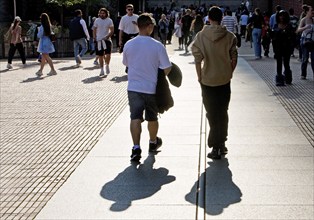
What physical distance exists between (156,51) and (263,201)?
241 centimetres

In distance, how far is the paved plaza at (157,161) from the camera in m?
6.07

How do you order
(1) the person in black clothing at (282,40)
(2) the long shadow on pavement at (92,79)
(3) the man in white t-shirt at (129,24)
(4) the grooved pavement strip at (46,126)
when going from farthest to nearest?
(3) the man in white t-shirt at (129,24)
(2) the long shadow on pavement at (92,79)
(1) the person in black clothing at (282,40)
(4) the grooved pavement strip at (46,126)

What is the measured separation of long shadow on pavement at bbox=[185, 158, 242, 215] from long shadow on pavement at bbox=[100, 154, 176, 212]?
401 millimetres

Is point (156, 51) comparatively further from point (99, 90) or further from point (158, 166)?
point (99, 90)

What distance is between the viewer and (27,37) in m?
27.3

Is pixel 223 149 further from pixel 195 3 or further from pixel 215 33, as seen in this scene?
pixel 195 3

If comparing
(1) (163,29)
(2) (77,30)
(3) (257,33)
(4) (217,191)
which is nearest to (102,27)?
(2) (77,30)

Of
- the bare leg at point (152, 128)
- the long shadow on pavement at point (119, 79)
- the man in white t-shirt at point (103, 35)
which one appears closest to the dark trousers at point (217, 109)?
the bare leg at point (152, 128)

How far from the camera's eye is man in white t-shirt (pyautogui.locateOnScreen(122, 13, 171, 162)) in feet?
25.2

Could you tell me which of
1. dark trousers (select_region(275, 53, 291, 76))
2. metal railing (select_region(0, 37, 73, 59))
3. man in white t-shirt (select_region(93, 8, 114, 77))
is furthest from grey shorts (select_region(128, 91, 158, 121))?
metal railing (select_region(0, 37, 73, 59))

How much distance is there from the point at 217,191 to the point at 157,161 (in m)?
1.49

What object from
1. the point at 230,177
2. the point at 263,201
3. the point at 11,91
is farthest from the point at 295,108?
the point at 11,91

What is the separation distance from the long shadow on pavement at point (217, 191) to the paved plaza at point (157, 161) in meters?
0.01

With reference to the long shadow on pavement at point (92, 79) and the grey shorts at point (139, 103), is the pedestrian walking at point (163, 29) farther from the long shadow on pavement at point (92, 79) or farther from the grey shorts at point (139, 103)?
the grey shorts at point (139, 103)
